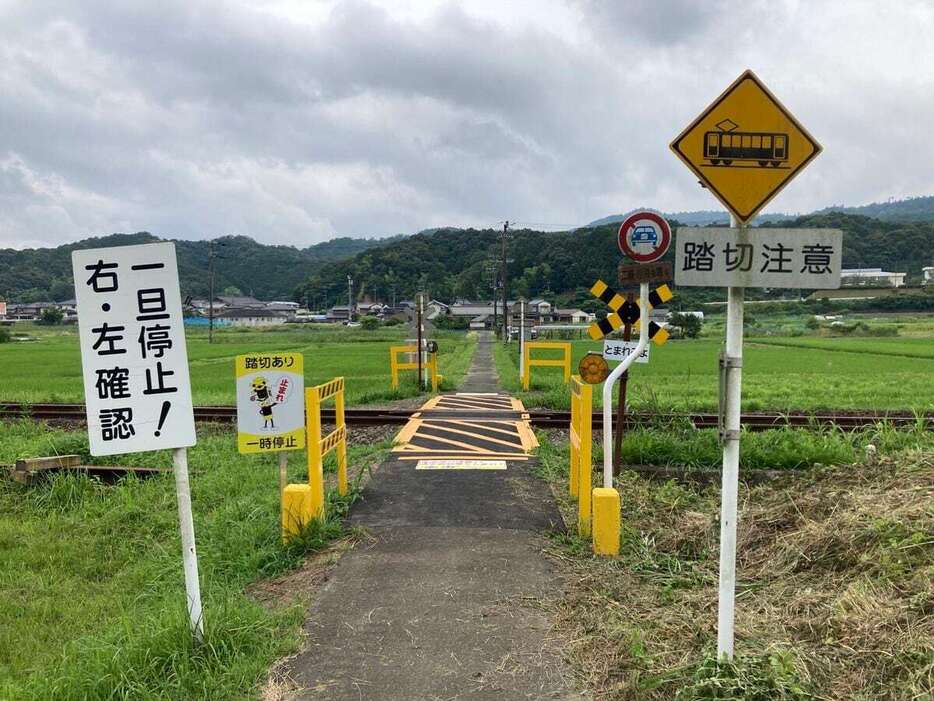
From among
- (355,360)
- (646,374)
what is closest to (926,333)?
(646,374)

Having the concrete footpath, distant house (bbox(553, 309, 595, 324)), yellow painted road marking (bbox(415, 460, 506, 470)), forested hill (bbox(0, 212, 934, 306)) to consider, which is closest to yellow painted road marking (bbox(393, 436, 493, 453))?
yellow painted road marking (bbox(415, 460, 506, 470))

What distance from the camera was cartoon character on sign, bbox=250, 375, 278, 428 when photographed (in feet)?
15.8

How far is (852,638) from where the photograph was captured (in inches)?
119

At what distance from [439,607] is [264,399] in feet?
6.83

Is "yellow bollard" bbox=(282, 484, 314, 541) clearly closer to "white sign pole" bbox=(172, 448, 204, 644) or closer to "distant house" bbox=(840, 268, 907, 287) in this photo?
"white sign pole" bbox=(172, 448, 204, 644)

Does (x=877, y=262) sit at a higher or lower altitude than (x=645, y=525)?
higher

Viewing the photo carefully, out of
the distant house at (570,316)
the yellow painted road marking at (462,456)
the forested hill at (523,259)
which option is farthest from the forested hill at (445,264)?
A: the yellow painted road marking at (462,456)

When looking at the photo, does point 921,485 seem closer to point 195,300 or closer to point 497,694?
point 497,694

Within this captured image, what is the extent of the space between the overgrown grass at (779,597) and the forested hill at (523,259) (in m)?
62.4

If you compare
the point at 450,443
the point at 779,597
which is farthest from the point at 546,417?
the point at 779,597

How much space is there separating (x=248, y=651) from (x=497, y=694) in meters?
1.36

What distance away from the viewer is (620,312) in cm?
579

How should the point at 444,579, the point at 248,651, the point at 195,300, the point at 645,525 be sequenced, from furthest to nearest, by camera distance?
the point at 195,300 < the point at 645,525 < the point at 444,579 < the point at 248,651

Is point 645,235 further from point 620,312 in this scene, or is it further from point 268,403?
point 268,403
